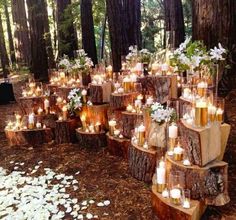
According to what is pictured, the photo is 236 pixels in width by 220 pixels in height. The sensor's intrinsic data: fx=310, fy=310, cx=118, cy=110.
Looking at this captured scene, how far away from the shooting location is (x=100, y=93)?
5465 millimetres

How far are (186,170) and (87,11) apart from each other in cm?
708

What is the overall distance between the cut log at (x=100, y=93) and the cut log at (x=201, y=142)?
2404 mm

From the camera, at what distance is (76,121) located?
19.1 ft

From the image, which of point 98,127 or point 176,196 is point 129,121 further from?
point 176,196

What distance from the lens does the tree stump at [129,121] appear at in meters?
4.77

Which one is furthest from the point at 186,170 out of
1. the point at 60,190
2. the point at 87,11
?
the point at 87,11

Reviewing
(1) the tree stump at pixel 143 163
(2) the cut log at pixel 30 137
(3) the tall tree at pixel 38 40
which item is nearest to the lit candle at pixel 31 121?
(2) the cut log at pixel 30 137

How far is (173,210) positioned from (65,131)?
3.15m

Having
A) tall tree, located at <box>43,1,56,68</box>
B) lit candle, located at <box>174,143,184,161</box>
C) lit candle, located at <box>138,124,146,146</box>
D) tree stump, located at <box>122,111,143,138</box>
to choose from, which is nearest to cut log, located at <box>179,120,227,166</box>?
lit candle, located at <box>174,143,184,161</box>

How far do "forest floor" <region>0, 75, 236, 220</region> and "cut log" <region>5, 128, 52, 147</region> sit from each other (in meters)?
0.14

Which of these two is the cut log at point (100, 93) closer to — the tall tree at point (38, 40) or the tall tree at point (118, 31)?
the tall tree at point (118, 31)

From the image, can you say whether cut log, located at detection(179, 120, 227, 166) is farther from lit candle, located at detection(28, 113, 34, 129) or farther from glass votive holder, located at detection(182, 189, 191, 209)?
lit candle, located at detection(28, 113, 34, 129)

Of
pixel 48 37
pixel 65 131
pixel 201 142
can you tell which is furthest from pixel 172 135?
pixel 48 37

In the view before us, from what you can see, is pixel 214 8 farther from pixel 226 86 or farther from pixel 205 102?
pixel 205 102
